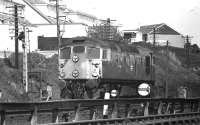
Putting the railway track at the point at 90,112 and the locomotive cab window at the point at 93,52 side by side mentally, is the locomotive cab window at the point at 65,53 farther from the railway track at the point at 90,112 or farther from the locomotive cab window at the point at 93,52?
the railway track at the point at 90,112

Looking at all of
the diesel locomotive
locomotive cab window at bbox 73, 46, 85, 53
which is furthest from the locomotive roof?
locomotive cab window at bbox 73, 46, 85, 53

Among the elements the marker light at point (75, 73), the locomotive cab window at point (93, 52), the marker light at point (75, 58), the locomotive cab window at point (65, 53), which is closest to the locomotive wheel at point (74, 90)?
the marker light at point (75, 73)

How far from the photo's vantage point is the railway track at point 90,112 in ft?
42.7

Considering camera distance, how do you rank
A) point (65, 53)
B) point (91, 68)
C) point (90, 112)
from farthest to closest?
point (65, 53) → point (91, 68) → point (90, 112)

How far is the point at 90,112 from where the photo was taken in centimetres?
1566

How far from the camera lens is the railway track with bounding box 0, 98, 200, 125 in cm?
1302

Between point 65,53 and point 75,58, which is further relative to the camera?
point 65,53

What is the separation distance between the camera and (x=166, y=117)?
704 inches

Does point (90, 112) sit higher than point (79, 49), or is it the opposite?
point (79, 49)

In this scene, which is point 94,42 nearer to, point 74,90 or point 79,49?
point 79,49

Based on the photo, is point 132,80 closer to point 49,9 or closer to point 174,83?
point 174,83

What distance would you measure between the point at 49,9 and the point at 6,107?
77.3 metres

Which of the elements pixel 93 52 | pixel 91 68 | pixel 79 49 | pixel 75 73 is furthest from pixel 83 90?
pixel 79 49

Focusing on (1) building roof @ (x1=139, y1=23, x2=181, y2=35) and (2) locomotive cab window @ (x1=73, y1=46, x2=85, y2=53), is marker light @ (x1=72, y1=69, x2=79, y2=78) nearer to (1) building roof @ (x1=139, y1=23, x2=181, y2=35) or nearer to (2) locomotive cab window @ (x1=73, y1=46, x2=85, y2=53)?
(2) locomotive cab window @ (x1=73, y1=46, x2=85, y2=53)
